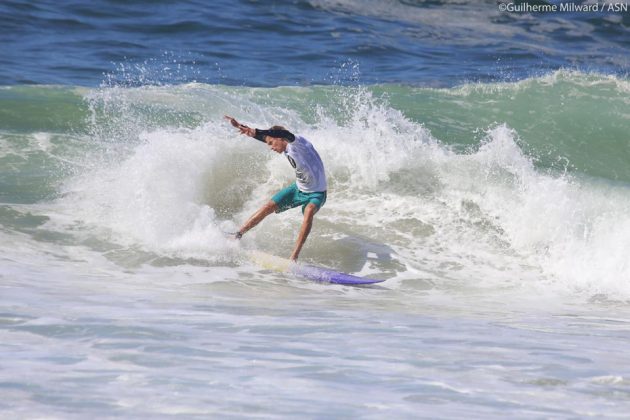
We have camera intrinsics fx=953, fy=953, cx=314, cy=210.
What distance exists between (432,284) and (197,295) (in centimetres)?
247

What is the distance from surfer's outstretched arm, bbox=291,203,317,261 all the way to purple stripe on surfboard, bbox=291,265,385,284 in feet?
0.74

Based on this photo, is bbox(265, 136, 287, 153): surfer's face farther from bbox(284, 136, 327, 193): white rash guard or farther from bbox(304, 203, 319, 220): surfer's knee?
bbox(304, 203, 319, 220): surfer's knee

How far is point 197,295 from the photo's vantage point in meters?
7.16

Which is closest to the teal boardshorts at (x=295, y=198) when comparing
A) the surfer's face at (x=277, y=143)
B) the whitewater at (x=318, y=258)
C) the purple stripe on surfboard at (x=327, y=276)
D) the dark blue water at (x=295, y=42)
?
the surfer's face at (x=277, y=143)

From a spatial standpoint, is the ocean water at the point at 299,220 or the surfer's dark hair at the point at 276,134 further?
the surfer's dark hair at the point at 276,134

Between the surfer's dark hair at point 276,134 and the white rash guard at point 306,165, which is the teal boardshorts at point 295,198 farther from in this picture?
the surfer's dark hair at point 276,134

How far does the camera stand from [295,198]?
29.7ft

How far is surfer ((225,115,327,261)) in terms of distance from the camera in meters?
8.77

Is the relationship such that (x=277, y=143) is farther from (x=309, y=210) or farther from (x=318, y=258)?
(x=318, y=258)

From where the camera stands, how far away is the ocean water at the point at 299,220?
474 cm

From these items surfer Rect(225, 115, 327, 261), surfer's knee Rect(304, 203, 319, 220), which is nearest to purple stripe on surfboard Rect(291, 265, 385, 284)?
surfer Rect(225, 115, 327, 261)

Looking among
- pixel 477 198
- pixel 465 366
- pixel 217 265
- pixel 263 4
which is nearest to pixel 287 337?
pixel 465 366

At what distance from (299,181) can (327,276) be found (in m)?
1.13

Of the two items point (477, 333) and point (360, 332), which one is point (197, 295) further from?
point (477, 333)
